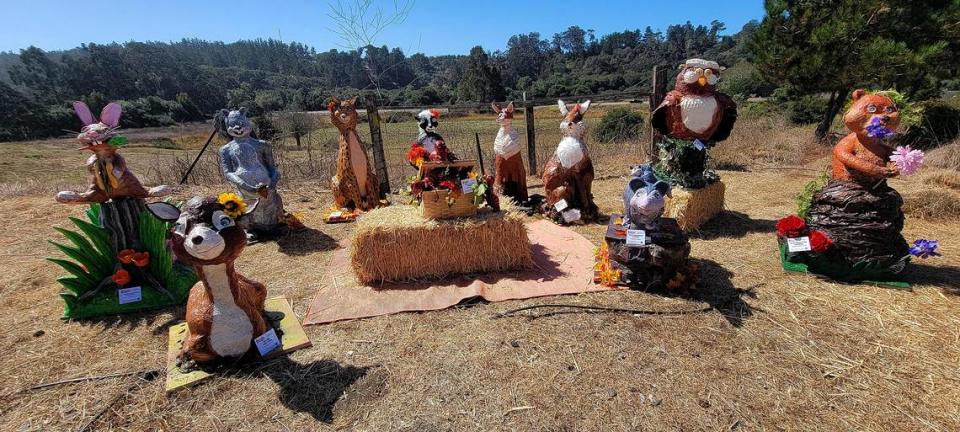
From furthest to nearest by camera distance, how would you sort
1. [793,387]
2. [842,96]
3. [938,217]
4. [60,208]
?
[842,96] < [60,208] < [938,217] < [793,387]

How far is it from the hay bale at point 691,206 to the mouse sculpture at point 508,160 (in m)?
1.95

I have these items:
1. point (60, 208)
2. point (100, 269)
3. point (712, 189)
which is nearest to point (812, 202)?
point (712, 189)

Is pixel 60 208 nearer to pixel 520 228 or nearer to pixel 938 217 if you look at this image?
pixel 520 228

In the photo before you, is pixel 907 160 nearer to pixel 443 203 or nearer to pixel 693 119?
pixel 693 119

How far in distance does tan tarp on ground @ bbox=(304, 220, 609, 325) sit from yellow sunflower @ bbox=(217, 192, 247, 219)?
3.96 ft

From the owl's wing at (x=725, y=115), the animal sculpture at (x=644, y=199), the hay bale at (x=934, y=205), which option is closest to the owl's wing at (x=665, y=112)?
the owl's wing at (x=725, y=115)

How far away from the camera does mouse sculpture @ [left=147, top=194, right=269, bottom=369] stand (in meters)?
2.32

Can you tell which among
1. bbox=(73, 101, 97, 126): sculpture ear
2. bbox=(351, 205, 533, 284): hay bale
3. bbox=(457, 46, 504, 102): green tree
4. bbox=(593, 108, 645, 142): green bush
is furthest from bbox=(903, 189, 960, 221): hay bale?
bbox=(457, 46, 504, 102): green tree

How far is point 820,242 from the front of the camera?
3.45 m

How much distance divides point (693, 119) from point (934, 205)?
10.3ft

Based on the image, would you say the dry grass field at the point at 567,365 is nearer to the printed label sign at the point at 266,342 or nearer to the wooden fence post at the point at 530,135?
the printed label sign at the point at 266,342

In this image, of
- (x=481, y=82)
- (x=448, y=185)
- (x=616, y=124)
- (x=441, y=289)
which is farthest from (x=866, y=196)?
(x=481, y=82)

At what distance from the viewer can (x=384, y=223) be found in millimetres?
3834

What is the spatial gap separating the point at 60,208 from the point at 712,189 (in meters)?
9.91
